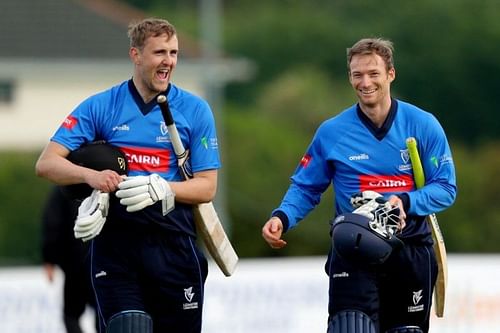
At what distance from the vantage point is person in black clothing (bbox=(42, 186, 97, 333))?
12023 millimetres

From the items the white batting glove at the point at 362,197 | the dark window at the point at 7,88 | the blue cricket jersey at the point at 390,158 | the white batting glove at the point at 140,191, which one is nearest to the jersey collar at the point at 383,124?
the blue cricket jersey at the point at 390,158

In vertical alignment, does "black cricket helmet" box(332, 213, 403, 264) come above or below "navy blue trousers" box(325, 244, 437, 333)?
above

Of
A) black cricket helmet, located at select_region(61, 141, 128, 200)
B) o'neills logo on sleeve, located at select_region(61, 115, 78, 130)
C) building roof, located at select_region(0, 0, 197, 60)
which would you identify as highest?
building roof, located at select_region(0, 0, 197, 60)

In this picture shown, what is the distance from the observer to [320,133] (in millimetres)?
8805

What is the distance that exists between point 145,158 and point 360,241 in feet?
4.28

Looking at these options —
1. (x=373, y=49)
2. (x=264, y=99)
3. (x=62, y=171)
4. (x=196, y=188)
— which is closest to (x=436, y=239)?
(x=373, y=49)

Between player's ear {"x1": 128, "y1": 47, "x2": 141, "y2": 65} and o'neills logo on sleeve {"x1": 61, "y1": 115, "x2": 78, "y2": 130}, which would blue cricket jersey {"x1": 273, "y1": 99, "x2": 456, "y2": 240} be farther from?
o'neills logo on sleeve {"x1": 61, "y1": 115, "x2": 78, "y2": 130}

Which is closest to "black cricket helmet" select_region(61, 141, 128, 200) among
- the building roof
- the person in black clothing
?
the person in black clothing

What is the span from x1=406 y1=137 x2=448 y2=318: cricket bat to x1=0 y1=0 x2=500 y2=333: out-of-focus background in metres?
6.10

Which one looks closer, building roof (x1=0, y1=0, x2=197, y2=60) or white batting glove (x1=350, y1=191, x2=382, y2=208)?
white batting glove (x1=350, y1=191, x2=382, y2=208)

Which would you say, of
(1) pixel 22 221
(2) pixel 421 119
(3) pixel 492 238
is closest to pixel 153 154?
(2) pixel 421 119

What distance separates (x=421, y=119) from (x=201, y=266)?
4.96 ft

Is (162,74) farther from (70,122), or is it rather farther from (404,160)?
(404,160)

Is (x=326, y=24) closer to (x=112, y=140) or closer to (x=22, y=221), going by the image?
(x=22, y=221)
